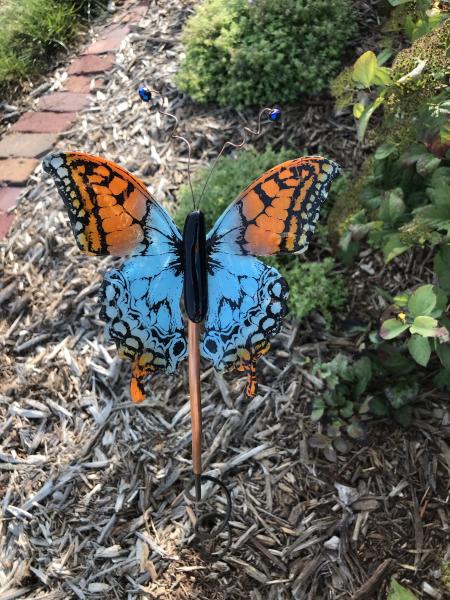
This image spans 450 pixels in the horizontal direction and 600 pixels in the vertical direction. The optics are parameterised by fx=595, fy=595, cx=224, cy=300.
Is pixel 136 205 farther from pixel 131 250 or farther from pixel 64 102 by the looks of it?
pixel 64 102

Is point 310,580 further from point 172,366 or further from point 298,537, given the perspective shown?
point 172,366

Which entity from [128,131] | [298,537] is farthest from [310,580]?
[128,131]

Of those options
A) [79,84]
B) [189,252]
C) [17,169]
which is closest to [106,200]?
[189,252]

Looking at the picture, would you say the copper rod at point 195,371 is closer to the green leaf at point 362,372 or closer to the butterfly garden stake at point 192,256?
the butterfly garden stake at point 192,256

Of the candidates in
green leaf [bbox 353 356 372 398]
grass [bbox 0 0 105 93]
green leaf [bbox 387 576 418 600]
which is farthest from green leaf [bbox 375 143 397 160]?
grass [bbox 0 0 105 93]

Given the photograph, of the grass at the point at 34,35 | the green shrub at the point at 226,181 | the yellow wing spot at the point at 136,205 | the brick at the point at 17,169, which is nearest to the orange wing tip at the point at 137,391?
the yellow wing spot at the point at 136,205

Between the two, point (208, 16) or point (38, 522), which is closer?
point (38, 522)
